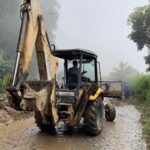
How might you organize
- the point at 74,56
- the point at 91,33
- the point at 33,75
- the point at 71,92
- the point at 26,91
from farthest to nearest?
the point at 91,33, the point at 33,75, the point at 74,56, the point at 71,92, the point at 26,91

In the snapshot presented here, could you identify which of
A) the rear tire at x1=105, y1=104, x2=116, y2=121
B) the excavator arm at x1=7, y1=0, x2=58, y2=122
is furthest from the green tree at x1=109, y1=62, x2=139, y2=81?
the excavator arm at x1=7, y1=0, x2=58, y2=122

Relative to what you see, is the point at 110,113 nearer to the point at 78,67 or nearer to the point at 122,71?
the point at 78,67

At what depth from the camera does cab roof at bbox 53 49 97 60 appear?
10.5 m

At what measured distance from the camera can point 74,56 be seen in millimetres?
11156

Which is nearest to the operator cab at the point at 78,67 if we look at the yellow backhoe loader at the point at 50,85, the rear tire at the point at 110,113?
the yellow backhoe loader at the point at 50,85

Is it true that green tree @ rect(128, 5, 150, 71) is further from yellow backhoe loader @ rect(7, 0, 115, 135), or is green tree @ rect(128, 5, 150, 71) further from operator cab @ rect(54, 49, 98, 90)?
operator cab @ rect(54, 49, 98, 90)

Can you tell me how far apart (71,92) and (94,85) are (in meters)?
0.79

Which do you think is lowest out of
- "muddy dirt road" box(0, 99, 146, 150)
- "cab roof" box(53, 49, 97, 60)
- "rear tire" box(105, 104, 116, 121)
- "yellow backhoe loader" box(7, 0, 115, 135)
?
"muddy dirt road" box(0, 99, 146, 150)

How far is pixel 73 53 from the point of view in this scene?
10.6 metres

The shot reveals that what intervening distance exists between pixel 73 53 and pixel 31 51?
1976 millimetres

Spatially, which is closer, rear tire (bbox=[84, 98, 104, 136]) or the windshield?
rear tire (bbox=[84, 98, 104, 136])

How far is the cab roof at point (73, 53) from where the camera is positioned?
34.6 ft

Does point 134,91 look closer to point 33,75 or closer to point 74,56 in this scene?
point 74,56

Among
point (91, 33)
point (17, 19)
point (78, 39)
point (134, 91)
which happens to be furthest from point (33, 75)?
point (91, 33)
